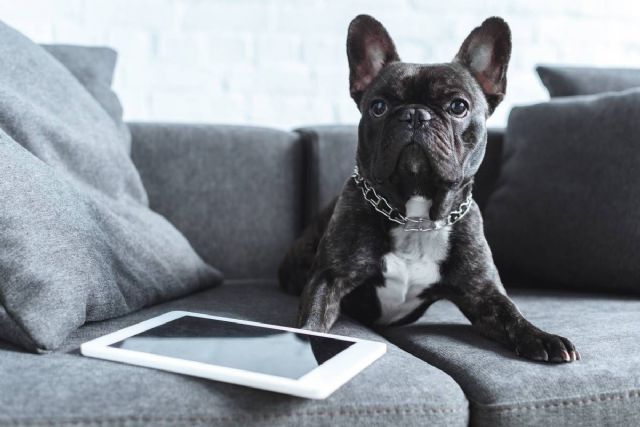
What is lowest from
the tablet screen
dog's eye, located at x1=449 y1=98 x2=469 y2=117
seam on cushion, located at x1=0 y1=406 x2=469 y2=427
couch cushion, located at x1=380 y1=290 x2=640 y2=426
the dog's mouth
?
couch cushion, located at x1=380 y1=290 x2=640 y2=426

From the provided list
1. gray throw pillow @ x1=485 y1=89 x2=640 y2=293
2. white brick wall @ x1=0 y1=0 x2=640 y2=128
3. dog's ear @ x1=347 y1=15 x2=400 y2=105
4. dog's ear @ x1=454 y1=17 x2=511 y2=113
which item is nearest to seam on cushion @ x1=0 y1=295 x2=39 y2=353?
dog's ear @ x1=347 y1=15 x2=400 y2=105

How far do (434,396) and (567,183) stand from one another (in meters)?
0.98

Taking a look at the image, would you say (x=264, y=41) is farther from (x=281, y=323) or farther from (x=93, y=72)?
(x=281, y=323)

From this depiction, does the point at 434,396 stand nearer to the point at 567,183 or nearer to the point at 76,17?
the point at 567,183

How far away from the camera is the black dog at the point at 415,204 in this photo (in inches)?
49.4

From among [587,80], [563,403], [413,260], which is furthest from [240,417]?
[587,80]

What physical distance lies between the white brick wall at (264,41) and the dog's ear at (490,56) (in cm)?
104

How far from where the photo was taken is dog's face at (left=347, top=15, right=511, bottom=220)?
1.24 metres

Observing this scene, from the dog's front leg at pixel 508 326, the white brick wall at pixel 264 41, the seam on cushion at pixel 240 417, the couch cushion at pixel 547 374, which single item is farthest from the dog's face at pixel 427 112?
the white brick wall at pixel 264 41

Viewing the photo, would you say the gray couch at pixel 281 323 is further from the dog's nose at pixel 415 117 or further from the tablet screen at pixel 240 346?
the dog's nose at pixel 415 117

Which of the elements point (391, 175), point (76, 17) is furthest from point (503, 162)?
point (76, 17)

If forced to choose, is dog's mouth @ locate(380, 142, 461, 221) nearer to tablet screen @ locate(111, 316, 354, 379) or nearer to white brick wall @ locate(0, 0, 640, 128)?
tablet screen @ locate(111, 316, 354, 379)

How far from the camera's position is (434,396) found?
3.06 ft

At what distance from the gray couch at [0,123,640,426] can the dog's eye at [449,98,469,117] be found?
A: 1.51 ft
